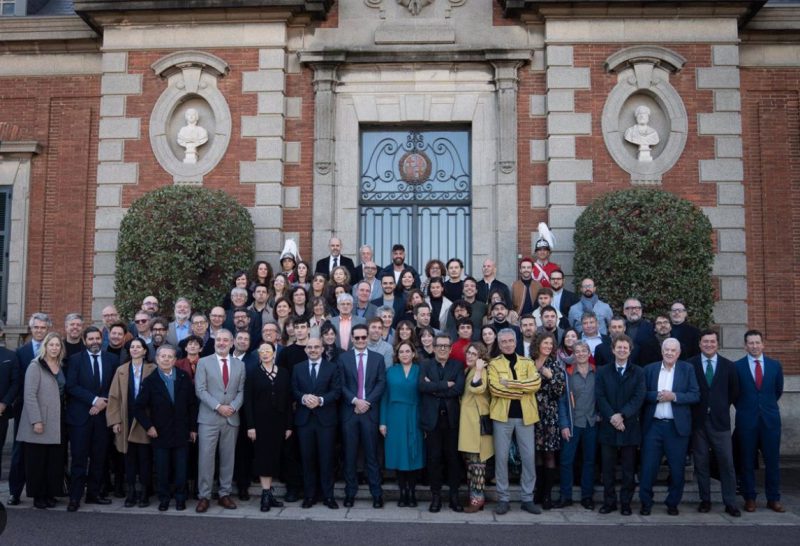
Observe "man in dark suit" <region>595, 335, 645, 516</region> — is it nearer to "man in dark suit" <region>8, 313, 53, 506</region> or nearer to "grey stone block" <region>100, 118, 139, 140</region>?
"man in dark suit" <region>8, 313, 53, 506</region>

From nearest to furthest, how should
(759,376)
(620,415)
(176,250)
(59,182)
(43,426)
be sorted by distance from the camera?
1. (620,415)
2. (43,426)
3. (759,376)
4. (176,250)
5. (59,182)

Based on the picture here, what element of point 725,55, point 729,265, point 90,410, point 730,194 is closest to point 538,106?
point 725,55

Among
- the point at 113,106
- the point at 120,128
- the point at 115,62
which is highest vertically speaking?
the point at 115,62

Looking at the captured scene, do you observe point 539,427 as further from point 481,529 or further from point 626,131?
point 626,131

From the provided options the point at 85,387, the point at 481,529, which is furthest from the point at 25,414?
the point at 481,529

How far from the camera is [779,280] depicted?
39.7ft

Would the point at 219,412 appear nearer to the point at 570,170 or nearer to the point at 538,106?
the point at 570,170

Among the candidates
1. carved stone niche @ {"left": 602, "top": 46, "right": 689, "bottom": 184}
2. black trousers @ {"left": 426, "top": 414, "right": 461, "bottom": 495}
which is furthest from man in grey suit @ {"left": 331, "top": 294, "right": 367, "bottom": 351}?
carved stone niche @ {"left": 602, "top": 46, "right": 689, "bottom": 184}

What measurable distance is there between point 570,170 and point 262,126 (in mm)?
4717

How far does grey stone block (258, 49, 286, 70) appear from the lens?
12156 mm

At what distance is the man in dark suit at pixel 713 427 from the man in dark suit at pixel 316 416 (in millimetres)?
3714

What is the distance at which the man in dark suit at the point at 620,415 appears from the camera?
7.95 metres

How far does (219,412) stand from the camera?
8031 mm

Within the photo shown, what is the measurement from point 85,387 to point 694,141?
905 cm
